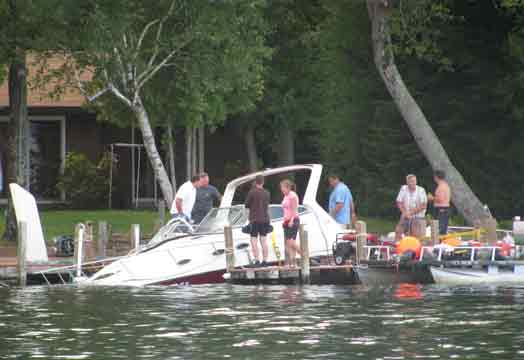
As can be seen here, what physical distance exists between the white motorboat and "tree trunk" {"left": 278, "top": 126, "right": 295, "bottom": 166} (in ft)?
76.7

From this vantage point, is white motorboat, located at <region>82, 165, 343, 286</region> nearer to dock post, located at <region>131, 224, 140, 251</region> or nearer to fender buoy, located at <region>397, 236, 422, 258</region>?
dock post, located at <region>131, 224, 140, 251</region>

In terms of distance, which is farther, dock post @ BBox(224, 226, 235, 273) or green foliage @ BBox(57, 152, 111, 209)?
green foliage @ BBox(57, 152, 111, 209)

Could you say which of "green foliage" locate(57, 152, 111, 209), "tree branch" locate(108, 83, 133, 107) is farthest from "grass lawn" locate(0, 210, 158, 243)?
"tree branch" locate(108, 83, 133, 107)

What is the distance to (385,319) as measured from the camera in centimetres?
2209

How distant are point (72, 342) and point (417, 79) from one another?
2596 cm

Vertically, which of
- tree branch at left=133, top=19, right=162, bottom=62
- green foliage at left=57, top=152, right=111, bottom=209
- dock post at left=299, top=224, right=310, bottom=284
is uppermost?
tree branch at left=133, top=19, right=162, bottom=62

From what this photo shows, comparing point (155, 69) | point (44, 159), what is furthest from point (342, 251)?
point (44, 159)

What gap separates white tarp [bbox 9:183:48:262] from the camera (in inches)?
1229

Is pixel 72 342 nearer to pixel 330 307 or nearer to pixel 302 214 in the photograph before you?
pixel 330 307

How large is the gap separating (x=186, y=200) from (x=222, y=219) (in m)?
1.16

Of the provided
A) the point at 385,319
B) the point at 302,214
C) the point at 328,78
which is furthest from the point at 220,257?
the point at 328,78

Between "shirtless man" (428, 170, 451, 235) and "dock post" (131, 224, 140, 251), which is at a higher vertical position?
"shirtless man" (428, 170, 451, 235)

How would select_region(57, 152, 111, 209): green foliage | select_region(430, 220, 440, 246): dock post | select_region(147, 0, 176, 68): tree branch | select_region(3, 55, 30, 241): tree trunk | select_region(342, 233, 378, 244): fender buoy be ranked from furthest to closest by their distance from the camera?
select_region(57, 152, 111, 209): green foliage < select_region(3, 55, 30, 241): tree trunk < select_region(147, 0, 176, 68): tree branch < select_region(430, 220, 440, 246): dock post < select_region(342, 233, 378, 244): fender buoy

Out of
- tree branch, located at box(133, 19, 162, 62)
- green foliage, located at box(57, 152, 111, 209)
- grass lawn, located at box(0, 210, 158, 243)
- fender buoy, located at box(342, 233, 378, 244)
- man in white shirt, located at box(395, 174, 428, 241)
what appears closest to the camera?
fender buoy, located at box(342, 233, 378, 244)
